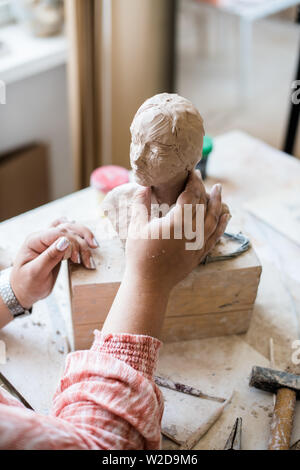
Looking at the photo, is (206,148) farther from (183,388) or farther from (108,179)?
(183,388)

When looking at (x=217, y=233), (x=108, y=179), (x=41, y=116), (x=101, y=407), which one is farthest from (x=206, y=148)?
(x=41, y=116)

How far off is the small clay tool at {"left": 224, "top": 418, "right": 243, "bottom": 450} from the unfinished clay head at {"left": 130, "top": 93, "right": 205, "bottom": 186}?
1.55ft

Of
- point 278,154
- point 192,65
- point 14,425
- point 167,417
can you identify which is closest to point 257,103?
point 192,65

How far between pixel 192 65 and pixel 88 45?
0.71 meters

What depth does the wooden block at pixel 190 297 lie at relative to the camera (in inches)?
38.8

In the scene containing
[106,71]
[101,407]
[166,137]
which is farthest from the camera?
[106,71]

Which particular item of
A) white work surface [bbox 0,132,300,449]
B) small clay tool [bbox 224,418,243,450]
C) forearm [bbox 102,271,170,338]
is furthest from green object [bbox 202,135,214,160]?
small clay tool [bbox 224,418,243,450]

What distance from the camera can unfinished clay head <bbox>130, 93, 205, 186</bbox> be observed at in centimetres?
86

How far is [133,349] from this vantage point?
804 millimetres

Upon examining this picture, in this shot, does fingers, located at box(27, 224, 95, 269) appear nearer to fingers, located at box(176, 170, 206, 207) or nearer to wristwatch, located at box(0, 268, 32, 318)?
wristwatch, located at box(0, 268, 32, 318)

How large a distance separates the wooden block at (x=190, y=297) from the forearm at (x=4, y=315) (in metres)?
0.13

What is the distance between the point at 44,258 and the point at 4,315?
15 centimetres

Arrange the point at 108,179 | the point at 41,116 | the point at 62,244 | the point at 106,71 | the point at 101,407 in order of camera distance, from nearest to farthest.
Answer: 1. the point at 101,407
2. the point at 62,244
3. the point at 108,179
4. the point at 106,71
5. the point at 41,116

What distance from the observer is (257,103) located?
2.58 meters
